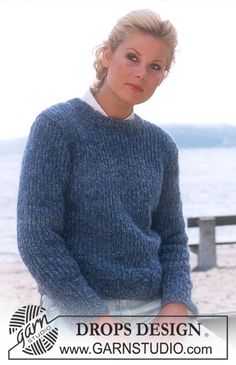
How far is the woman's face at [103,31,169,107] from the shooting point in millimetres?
1226

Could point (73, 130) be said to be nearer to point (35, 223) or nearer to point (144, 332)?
point (35, 223)

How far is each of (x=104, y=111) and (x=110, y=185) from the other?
0.17 meters

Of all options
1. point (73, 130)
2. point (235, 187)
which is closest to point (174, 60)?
point (73, 130)

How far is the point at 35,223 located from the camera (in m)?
1.15

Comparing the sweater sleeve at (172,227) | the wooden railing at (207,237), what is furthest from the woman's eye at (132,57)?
the wooden railing at (207,237)

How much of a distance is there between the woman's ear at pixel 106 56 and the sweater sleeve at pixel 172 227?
0.75 feet

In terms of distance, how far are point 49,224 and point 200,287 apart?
203 centimetres

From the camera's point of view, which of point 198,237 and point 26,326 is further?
point 198,237

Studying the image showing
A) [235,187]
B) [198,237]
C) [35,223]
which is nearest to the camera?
[35,223]

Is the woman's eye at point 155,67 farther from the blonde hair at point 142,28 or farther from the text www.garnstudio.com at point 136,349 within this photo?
the text www.garnstudio.com at point 136,349

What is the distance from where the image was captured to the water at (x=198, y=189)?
6.64ft

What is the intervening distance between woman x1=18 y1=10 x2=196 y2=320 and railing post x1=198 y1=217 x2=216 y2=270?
2.16 m

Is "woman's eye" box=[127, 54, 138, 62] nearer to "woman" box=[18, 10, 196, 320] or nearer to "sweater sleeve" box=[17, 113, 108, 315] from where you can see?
"woman" box=[18, 10, 196, 320]

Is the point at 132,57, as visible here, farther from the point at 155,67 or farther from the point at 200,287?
the point at 200,287
